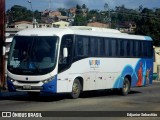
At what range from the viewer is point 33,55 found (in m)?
20.9

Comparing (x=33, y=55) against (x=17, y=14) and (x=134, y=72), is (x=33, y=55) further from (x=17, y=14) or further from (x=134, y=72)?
(x=17, y=14)

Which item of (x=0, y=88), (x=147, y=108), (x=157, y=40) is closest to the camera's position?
(x=147, y=108)

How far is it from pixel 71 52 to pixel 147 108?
185 inches

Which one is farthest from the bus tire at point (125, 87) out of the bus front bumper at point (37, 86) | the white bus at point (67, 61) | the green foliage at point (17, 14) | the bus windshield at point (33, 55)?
the green foliage at point (17, 14)

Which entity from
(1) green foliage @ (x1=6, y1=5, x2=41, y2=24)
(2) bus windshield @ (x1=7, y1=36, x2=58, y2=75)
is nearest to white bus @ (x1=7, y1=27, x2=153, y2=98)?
(2) bus windshield @ (x1=7, y1=36, x2=58, y2=75)

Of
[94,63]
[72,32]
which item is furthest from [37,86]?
[94,63]

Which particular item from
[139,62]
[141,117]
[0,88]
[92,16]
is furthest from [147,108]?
[92,16]

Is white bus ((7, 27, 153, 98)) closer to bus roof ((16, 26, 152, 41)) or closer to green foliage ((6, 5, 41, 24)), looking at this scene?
bus roof ((16, 26, 152, 41))

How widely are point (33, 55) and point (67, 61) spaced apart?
1.52 meters

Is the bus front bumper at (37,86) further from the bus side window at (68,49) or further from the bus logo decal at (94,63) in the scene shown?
the bus logo decal at (94,63)

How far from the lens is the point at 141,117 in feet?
50.4

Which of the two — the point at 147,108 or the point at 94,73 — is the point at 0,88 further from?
the point at 147,108

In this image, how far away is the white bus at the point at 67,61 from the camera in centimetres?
2077

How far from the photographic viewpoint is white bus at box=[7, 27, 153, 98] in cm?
2077
